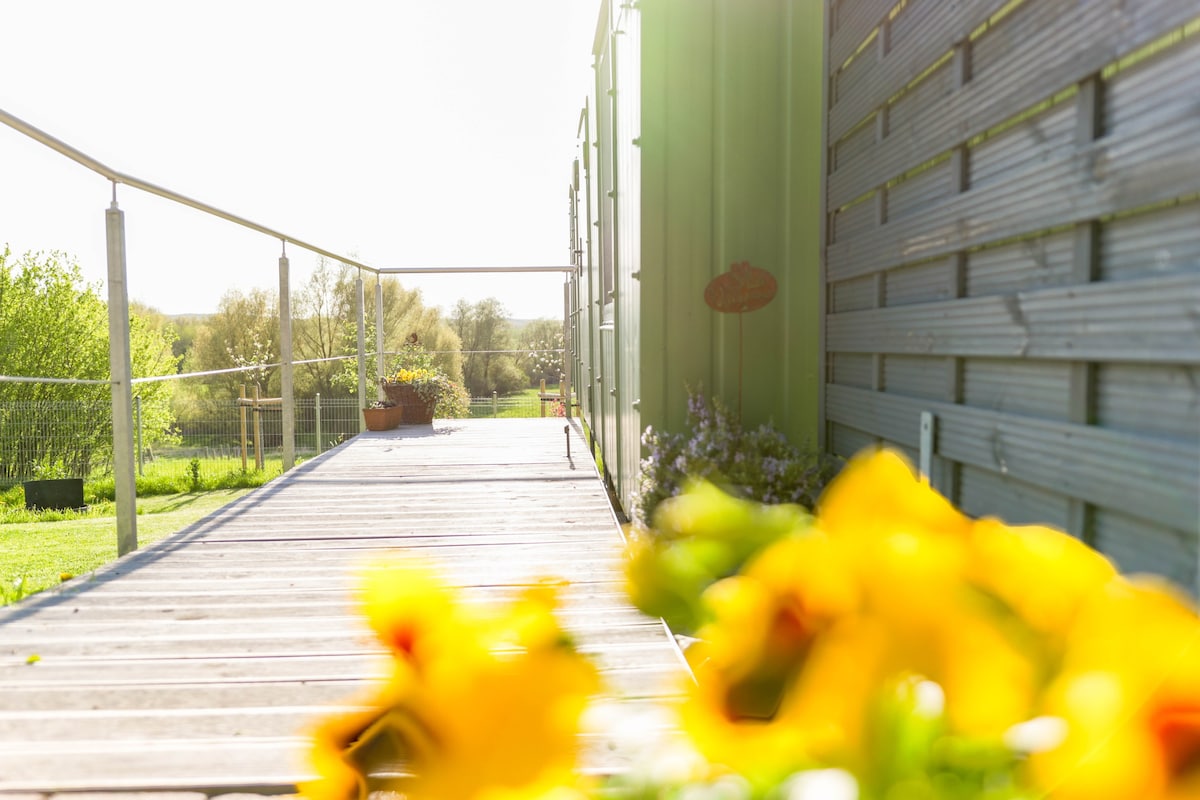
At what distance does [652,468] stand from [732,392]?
0.53m

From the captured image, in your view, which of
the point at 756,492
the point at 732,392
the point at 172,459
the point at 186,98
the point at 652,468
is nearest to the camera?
the point at 756,492

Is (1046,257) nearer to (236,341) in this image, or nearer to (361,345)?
(361,345)

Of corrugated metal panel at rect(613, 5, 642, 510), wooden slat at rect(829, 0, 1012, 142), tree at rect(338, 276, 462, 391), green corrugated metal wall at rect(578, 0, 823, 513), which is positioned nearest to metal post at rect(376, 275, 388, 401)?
corrugated metal panel at rect(613, 5, 642, 510)

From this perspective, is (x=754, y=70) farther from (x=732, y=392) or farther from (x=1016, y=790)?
(x=1016, y=790)

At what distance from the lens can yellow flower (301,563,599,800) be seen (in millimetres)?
245

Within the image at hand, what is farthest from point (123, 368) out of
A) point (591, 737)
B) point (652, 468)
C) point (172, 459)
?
point (172, 459)

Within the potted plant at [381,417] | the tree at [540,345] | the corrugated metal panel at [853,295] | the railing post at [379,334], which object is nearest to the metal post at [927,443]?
the corrugated metal panel at [853,295]

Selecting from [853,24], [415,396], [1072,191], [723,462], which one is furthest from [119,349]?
[415,396]

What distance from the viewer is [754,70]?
3242 mm

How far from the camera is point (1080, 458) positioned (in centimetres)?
125

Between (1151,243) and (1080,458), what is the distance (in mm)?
342

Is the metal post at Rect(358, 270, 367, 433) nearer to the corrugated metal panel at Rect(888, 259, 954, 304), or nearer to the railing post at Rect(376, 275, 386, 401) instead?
the railing post at Rect(376, 275, 386, 401)

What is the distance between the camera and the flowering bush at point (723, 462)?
2.78m

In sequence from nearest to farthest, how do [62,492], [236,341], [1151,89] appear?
[1151,89]
[62,492]
[236,341]
